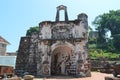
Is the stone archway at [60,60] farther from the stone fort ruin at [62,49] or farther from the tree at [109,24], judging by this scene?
the tree at [109,24]

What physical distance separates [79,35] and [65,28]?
1.44 m

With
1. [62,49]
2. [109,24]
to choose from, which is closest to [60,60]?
[62,49]

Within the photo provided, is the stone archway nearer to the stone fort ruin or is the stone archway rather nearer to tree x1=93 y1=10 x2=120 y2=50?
the stone fort ruin

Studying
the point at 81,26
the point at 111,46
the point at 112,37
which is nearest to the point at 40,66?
the point at 81,26

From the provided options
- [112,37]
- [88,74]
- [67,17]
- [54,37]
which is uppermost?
[112,37]

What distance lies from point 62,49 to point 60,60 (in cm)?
109

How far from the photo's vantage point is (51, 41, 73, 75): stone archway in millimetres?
19598

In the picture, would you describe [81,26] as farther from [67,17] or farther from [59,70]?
[59,70]

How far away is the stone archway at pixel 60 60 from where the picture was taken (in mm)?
19598

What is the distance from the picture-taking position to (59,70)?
789 inches

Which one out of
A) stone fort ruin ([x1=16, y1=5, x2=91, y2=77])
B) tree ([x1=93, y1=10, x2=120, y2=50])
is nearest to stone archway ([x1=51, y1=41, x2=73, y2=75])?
stone fort ruin ([x1=16, y1=5, x2=91, y2=77])

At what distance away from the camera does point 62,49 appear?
20.0m

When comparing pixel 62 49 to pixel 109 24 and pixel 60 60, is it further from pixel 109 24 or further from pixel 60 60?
pixel 109 24

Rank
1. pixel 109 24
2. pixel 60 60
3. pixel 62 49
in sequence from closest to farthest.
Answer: pixel 62 49
pixel 60 60
pixel 109 24
